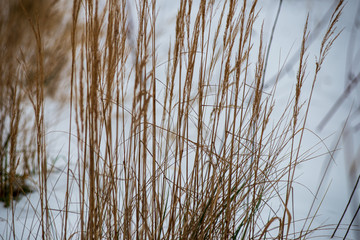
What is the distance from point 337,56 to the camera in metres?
2.85

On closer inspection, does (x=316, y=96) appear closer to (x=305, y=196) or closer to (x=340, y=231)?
(x=305, y=196)

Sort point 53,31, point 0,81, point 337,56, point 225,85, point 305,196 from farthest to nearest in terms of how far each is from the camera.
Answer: point 337,56 → point 53,31 → point 305,196 → point 0,81 → point 225,85

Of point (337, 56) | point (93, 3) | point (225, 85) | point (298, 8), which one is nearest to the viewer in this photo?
point (93, 3)

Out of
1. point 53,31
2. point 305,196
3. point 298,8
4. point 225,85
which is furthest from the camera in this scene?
point 298,8

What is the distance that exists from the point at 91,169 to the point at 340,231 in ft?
5.00

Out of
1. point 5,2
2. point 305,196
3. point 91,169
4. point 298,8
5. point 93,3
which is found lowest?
point 91,169

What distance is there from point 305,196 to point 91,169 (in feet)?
5.85

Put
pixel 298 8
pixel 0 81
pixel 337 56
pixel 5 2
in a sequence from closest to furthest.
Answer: pixel 0 81 < pixel 5 2 < pixel 337 56 < pixel 298 8

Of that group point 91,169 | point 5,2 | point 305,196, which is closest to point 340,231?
point 305,196

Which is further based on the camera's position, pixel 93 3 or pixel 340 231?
pixel 340 231

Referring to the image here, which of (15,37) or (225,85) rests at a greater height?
(15,37)

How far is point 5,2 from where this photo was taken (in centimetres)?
163

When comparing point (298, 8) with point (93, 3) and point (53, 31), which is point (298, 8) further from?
point (93, 3)

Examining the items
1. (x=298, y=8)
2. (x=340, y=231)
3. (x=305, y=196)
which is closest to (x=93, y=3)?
(x=340, y=231)
